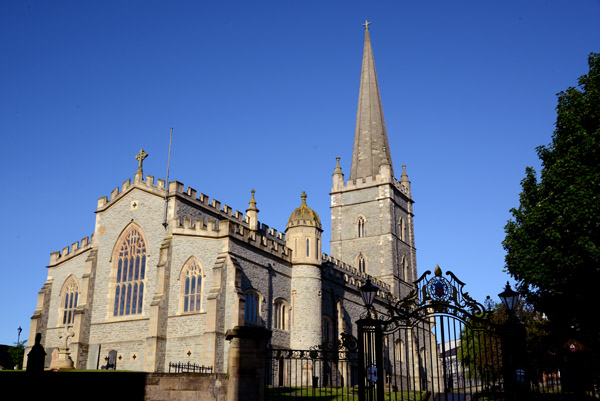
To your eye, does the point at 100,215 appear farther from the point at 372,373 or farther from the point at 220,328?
the point at 372,373

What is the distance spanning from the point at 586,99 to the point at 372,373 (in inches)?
704

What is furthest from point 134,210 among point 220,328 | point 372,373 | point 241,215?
point 372,373

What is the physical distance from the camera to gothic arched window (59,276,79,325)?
38.8 metres

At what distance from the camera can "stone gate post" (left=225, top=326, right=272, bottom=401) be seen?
13594mm

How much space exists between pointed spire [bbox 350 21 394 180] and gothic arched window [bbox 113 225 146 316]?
102 feet

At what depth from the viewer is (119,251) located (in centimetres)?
3772

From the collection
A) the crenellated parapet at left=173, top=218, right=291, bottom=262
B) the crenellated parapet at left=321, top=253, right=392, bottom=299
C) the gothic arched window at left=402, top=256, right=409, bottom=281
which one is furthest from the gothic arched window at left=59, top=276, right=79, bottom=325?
the gothic arched window at left=402, top=256, right=409, bottom=281

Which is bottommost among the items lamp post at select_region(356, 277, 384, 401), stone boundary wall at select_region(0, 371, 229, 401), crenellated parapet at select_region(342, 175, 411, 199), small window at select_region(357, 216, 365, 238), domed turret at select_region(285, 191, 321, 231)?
stone boundary wall at select_region(0, 371, 229, 401)

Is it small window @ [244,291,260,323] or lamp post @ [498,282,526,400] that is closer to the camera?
lamp post @ [498,282,526,400]

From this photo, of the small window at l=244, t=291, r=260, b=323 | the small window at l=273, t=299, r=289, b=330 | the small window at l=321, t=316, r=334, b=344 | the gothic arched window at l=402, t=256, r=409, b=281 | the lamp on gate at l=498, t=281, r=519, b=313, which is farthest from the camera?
the gothic arched window at l=402, t=256, r=409, b=281

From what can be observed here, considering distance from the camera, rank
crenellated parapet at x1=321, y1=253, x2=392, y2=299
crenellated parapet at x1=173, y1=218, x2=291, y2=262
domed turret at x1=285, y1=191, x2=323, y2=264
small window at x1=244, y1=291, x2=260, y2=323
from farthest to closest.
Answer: crenellated parapet at x1=321, y1=253, x2=392, y2=299 < domed turret at x1=285, y1=191, x2=323, y2=264 < small window at x1=244, y1=291, x2=260, y2=323 < crenellated parapet at x1=173, y1=218, x2=291, y2=262

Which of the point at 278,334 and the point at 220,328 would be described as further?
the point at 278,334

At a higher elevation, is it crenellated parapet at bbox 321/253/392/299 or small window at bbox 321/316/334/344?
crenellated parapet at bbox 321/253/392/299

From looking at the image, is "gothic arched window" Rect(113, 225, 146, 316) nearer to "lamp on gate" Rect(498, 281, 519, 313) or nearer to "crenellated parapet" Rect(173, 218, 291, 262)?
"crenellated parapet" Rect(173, 218, 291, 262)
